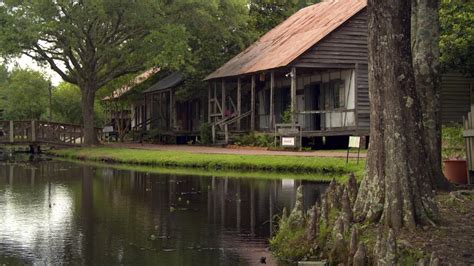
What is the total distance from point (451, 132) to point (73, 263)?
14759mm

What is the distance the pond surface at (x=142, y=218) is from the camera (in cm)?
1052

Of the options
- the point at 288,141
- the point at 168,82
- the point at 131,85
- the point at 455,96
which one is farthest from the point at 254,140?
the point at 131,85

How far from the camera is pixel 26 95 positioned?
59.8 meters

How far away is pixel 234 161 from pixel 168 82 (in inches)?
822

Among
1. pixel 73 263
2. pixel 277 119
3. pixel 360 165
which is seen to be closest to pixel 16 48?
pixel 277 119

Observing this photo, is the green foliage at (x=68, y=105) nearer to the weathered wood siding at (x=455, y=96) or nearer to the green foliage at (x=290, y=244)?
the weathered wood siding at (x=455, y=96)

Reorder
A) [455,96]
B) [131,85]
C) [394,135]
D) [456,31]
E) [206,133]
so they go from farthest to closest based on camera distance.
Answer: [131,85], [206,133], [455,96], [456,31], [394,135]

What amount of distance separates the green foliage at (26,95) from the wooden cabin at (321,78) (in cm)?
2726

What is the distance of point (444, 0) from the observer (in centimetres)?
2666

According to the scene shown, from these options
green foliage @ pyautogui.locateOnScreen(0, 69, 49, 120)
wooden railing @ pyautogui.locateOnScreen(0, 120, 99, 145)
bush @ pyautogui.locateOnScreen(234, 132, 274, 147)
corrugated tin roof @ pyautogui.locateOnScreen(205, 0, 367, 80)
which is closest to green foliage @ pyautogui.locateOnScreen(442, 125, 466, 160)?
corrugated tin roof @ pyautogui.locateOnScreen(205, 0, 367, 80)

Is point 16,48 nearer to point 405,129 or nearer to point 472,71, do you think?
point 472,71

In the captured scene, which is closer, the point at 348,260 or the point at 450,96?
the point at 348,260

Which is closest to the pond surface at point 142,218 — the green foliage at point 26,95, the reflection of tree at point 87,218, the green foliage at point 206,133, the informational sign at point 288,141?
the reflection of tree at point 87,218

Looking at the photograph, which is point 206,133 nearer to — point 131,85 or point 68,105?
point 131,85
